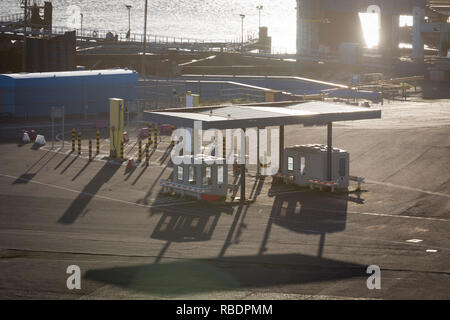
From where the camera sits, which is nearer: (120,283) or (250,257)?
(120,283)

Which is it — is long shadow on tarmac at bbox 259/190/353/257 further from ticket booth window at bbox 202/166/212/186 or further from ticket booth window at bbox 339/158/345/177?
ticket booth window at bbox 202/166/212/186

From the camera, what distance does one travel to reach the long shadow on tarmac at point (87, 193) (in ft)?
101

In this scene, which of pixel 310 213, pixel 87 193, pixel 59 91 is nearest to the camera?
pixel 310 213

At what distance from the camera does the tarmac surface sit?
2228 centimetres

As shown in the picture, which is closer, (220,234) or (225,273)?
(225,273)

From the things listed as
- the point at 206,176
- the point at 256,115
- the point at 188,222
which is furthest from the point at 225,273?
the point at 256,115

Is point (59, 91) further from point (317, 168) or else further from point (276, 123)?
point (276, 123)

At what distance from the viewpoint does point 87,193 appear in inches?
1394

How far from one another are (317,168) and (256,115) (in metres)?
4.12

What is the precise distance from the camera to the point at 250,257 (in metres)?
25.4
